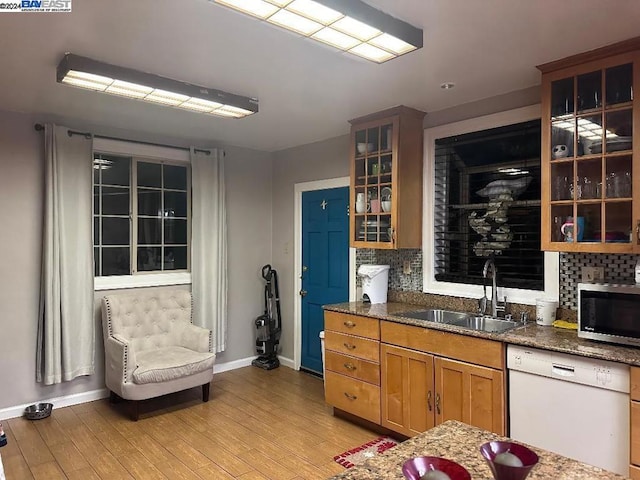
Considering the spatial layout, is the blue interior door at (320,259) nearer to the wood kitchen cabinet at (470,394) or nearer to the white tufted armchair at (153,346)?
the white tufted armchair at (153,346)

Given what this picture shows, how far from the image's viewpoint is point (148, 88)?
2988 mm

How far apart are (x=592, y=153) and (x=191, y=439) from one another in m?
3.39

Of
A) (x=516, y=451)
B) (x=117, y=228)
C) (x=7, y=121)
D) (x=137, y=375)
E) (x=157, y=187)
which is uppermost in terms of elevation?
(x=7, y=121)

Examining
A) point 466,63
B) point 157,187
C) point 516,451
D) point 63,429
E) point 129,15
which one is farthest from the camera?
point 157,187

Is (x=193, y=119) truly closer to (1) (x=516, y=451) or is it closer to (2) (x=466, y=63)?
(2) (x=466, y=63)

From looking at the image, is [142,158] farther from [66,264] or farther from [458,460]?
[458,460]

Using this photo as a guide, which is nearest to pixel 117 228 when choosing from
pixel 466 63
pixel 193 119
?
pixel 193 119

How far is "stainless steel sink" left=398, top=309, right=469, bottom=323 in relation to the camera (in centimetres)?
350

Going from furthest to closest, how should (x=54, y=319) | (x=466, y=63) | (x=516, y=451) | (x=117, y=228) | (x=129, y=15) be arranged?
(x=117, y=228), (x=54, y=319), (x=466, y=63), (x=129, y=15), (x=516, y=451)

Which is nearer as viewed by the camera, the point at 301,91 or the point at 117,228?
the point at 301,91

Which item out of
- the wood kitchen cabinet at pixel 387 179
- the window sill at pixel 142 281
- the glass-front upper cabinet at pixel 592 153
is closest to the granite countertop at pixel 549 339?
the glass-front upper cabinet at pixel 592 153

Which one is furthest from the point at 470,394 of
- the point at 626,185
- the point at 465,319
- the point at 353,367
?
the point at 626,185

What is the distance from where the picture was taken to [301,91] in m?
3.26

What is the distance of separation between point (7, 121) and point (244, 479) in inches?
137
